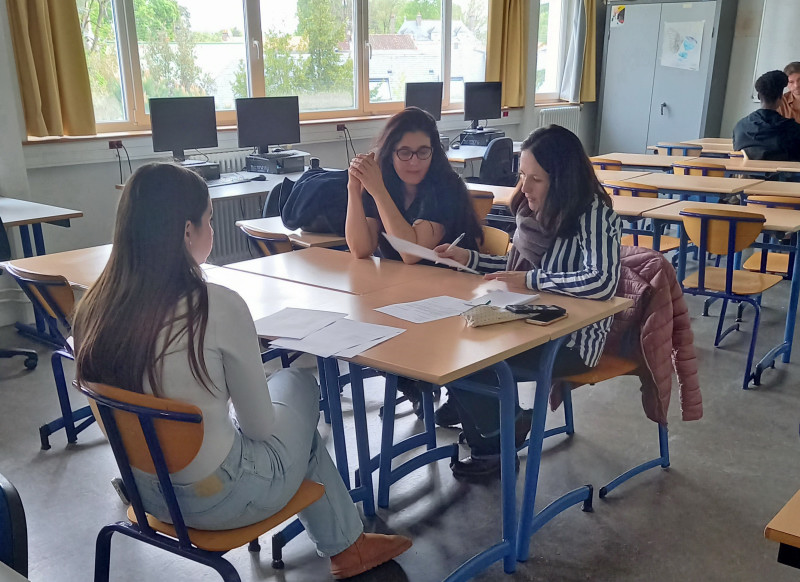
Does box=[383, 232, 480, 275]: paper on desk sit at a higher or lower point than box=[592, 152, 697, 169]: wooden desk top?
higher

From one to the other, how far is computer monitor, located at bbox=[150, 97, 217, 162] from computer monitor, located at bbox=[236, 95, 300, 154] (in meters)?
0.26

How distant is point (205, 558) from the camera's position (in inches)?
56.9

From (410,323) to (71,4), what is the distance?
3.43 metres

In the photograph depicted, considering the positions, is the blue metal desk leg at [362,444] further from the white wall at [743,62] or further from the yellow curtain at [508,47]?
the white wall at [743,62]

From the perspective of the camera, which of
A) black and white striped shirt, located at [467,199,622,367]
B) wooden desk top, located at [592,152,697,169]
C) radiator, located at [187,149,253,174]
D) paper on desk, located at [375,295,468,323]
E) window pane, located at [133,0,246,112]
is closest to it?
paper on desk, located at [375,295,468,323]

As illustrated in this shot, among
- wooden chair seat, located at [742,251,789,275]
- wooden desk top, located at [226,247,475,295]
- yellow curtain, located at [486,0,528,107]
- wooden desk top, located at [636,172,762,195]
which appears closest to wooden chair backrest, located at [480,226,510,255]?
wooden desk top, located at [226,247,475,295]

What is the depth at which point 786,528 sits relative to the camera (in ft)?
3.00

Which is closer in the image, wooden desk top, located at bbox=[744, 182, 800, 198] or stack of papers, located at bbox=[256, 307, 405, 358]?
stack of papers, located at bbox=[256, 307, 405, 358]

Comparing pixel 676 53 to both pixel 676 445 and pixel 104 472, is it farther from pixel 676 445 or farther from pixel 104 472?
pixel 104 472

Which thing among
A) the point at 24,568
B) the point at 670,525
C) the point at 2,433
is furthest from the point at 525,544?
the point at 2,433

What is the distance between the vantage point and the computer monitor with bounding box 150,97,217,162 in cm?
445

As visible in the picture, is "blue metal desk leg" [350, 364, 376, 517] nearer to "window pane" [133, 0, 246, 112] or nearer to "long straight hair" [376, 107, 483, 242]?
"long straight hair" [376, 107, 483, 242]

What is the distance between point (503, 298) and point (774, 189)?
9.42 ft

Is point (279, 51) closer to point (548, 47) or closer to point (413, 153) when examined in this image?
point (413, 153)
